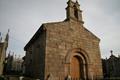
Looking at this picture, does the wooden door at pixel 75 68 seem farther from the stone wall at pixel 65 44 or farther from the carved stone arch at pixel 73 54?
the stone wall at pixel 65 44

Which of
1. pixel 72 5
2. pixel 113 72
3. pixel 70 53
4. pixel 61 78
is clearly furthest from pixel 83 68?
pixel 113 72

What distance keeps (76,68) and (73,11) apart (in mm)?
6260

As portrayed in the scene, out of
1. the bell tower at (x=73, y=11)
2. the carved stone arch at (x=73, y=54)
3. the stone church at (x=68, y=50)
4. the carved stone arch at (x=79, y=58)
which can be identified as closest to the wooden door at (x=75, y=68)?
the stone church at (x=68, y=50)

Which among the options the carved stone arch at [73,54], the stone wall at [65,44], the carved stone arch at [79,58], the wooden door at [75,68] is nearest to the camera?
the stone wall at [65,44]

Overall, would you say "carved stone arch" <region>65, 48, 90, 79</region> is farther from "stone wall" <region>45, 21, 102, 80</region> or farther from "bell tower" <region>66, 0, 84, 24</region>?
"bell tower" <region>66, 0, 84, 24</region>

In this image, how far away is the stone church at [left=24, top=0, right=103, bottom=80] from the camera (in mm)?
10047

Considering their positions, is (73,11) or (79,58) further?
(73,11)

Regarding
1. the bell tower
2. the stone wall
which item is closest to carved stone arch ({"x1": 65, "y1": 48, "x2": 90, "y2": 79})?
the stone wall

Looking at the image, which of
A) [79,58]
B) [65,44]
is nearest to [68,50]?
[65,44]

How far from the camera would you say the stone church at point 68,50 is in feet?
33.0

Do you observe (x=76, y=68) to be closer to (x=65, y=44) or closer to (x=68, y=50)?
(x=68, y=50)

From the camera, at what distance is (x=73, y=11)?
13734 millimetres

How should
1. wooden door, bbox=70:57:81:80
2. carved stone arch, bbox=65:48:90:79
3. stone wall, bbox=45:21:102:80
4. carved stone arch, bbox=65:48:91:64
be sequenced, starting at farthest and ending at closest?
wooden door, bbox=70:57:81:80
carved stone arch, bbox=65:48:91:64
carved stone arch, bbox=65:48:90:79
stone wall, bbox=45:21:102:80

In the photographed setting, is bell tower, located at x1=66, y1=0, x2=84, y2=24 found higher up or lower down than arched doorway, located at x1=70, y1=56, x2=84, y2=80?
higher up
